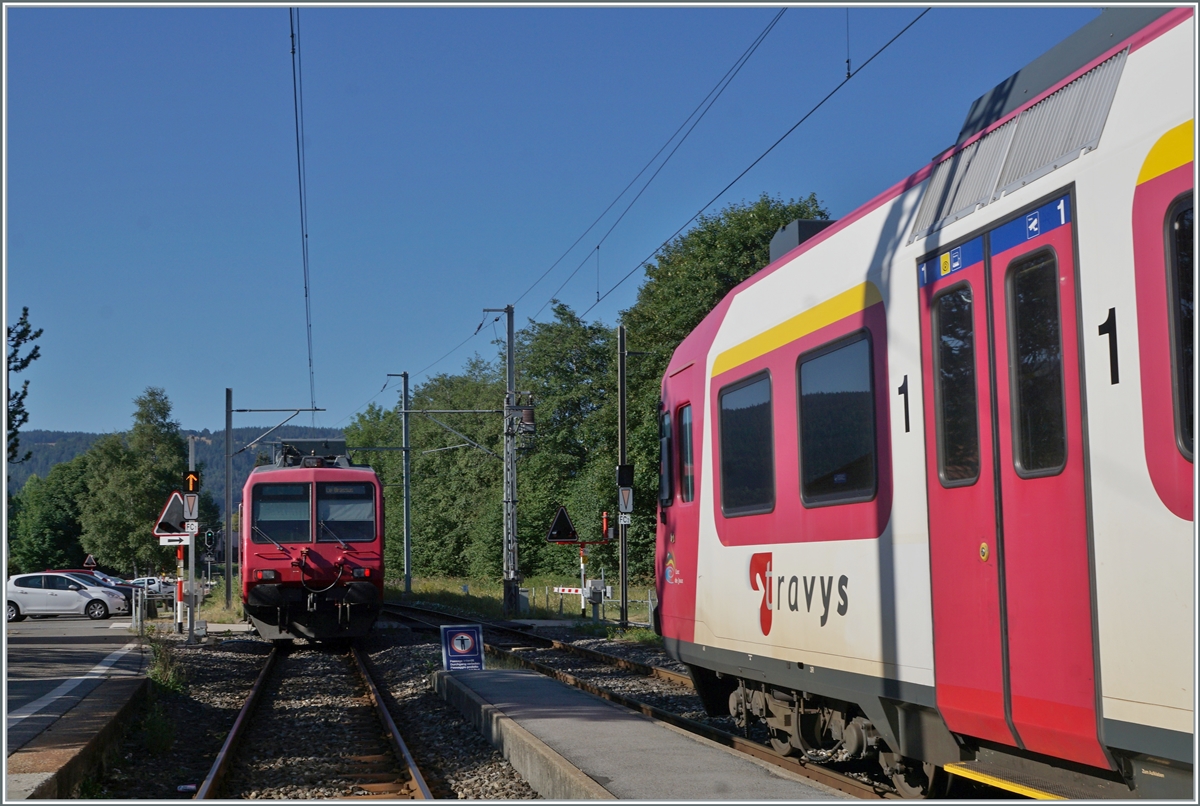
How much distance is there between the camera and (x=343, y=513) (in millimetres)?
20625

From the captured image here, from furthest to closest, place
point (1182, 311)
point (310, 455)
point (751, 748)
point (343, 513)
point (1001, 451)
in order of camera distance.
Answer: point (310, 455)
point (343, 513)
point (751, 748)
point (1001, 451)
point (1182, 311)

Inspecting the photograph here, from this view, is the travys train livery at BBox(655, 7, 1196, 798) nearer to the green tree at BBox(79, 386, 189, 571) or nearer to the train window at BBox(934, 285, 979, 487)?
the train window at BBox(934, 285, 979, 487)

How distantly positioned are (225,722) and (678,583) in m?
5.70

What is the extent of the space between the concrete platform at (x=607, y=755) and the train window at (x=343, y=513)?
29.4ft

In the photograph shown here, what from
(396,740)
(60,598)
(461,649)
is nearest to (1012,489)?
(396,740)

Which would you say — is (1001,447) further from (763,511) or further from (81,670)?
(81,670)

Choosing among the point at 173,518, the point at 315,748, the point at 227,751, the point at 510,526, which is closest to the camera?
the point at 227,751

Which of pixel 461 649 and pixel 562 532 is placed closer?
pixel 461 649

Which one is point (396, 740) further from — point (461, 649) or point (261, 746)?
point (461, 649)

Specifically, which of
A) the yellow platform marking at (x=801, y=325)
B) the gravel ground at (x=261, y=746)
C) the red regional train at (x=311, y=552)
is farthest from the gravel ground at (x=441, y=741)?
the yellow platform marking at (x=801, y=325)

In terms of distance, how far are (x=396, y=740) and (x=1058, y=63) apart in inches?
306

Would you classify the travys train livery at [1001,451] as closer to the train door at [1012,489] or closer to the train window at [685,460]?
the train door at [1012,489]

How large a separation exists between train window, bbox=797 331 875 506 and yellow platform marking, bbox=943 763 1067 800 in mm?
1445

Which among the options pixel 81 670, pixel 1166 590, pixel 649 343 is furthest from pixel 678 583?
pixel 649 343
